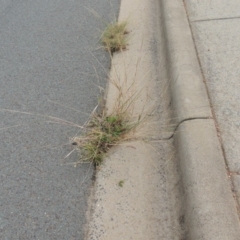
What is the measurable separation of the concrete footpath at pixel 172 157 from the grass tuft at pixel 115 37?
4.2 inches

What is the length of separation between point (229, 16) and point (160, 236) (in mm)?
2839

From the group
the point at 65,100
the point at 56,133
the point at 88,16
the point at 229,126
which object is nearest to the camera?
the point at 229,126

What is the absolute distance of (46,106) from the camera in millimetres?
3502

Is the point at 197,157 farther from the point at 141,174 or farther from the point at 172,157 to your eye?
the point at 141,174

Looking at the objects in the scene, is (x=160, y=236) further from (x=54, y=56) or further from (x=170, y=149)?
(x=54, y=56)

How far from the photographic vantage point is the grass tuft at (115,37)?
4.26m

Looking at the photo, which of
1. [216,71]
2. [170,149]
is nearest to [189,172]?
[170,149]

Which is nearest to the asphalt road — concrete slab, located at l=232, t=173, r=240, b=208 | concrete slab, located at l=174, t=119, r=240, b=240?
concrete slab, located at l=174, t=119, r=240, b=240

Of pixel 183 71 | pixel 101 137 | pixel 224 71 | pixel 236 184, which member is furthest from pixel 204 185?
pixel 224 71

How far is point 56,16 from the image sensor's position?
17.0 ft

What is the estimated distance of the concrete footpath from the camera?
242cm

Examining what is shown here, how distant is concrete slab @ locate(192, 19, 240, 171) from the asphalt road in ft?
3.03

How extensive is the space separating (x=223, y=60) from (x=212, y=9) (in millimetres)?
1209

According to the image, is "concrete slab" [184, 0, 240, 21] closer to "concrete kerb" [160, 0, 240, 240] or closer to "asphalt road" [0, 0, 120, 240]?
"concrete kerb" [160, 0, 240, 240]
